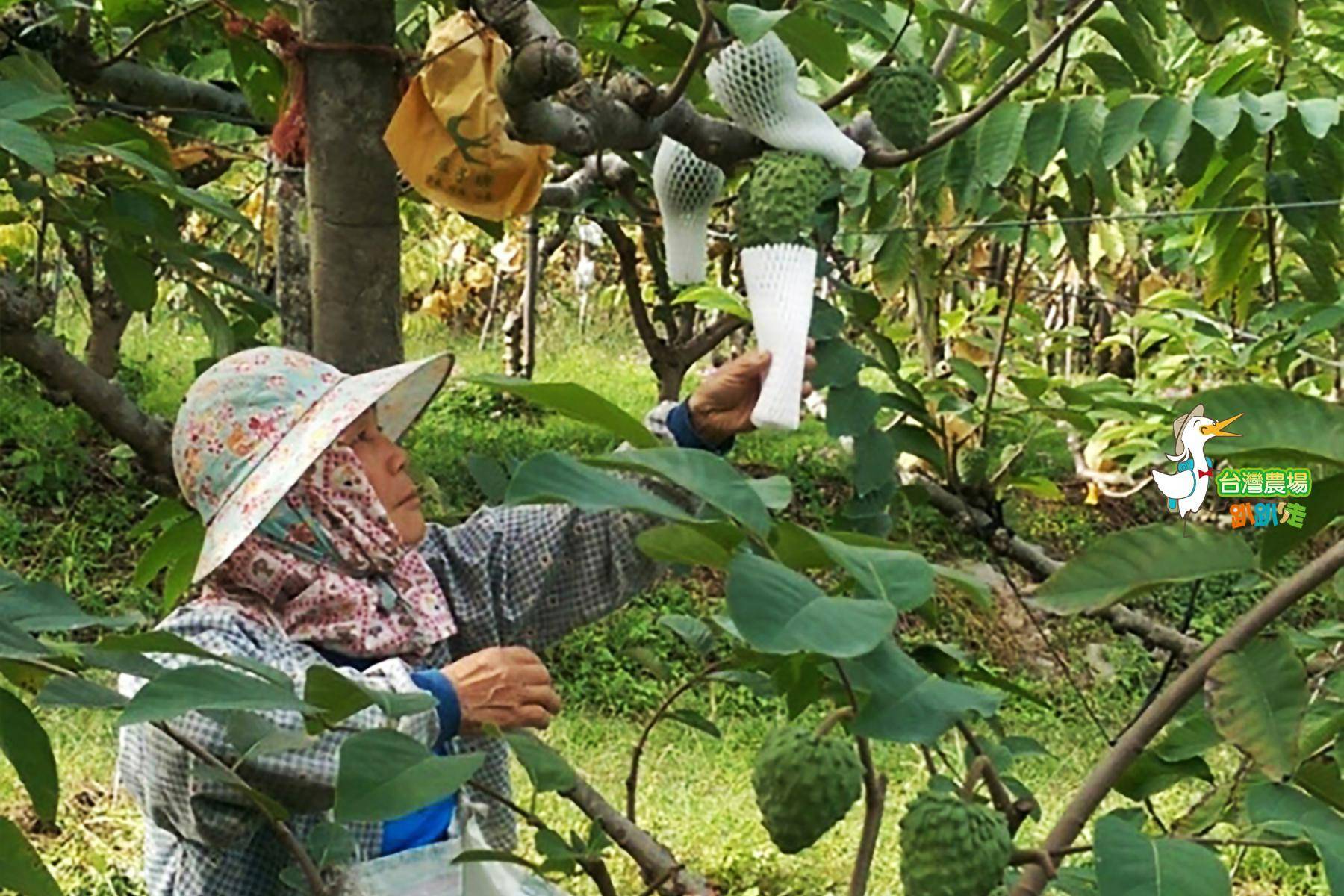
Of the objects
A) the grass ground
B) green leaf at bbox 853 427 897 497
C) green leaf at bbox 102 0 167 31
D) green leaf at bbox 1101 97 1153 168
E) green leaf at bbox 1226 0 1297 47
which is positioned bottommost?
the grass ground

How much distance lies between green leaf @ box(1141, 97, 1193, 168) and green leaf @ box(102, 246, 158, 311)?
1.16 m

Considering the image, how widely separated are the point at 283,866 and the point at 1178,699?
2.78ft

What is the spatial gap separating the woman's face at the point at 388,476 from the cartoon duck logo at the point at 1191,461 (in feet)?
2.21

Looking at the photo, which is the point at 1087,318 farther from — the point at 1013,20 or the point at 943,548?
the point at 1013,20

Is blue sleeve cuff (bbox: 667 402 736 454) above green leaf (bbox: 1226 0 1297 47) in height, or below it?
below

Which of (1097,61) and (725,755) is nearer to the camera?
(1097,61)

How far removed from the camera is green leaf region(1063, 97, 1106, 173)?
5.98 feet

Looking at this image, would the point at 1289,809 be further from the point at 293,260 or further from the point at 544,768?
the point at 293,260

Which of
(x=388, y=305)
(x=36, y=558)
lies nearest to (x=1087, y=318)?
(x=36, y=558)

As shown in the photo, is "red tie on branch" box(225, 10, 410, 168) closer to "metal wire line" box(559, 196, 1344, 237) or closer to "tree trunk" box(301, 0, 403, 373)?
"tree trunk" box(301, 0, 403, 373)

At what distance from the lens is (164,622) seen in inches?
55.5

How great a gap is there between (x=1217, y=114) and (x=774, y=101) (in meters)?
0.67

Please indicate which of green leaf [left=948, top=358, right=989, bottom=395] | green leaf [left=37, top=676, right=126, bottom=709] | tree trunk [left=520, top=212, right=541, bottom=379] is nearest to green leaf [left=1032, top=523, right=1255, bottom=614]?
green leaf [left=37, top=676, right=126, bottom=709]

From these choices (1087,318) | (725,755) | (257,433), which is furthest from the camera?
(1087,318)
